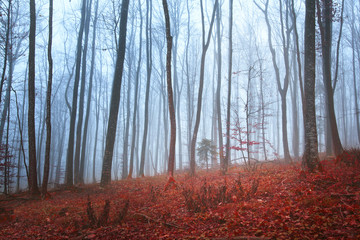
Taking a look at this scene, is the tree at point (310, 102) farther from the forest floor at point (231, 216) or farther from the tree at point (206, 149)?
the tree at point (206, 149)

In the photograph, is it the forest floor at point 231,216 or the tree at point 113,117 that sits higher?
the tree at point 113,117

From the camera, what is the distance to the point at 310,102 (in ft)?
22.1

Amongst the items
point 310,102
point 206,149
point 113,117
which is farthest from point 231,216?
point 206,149

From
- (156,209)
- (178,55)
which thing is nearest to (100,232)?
(156,209)

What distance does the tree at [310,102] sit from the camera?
6496mm

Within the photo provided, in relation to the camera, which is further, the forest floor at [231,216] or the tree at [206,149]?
the tree at [206,149]

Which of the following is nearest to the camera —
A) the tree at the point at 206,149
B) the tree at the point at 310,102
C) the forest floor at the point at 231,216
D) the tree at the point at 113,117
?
the forest floor at the point at 231,216

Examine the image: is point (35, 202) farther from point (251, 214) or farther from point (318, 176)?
point (318, 176)

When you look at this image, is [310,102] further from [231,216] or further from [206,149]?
[206,149]

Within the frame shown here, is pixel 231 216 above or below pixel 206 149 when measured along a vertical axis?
below

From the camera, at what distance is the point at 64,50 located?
22.0 m

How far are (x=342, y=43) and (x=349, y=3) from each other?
4896 millimetres

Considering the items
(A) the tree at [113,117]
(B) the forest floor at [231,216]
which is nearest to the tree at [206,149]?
(A) the tree at [113,117]

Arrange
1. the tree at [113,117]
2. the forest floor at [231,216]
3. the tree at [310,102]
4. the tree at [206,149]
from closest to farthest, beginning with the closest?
the forest floor at [231,216]
the tree at [310,102]
the tree at [113,117]
the tree at [206,149]
